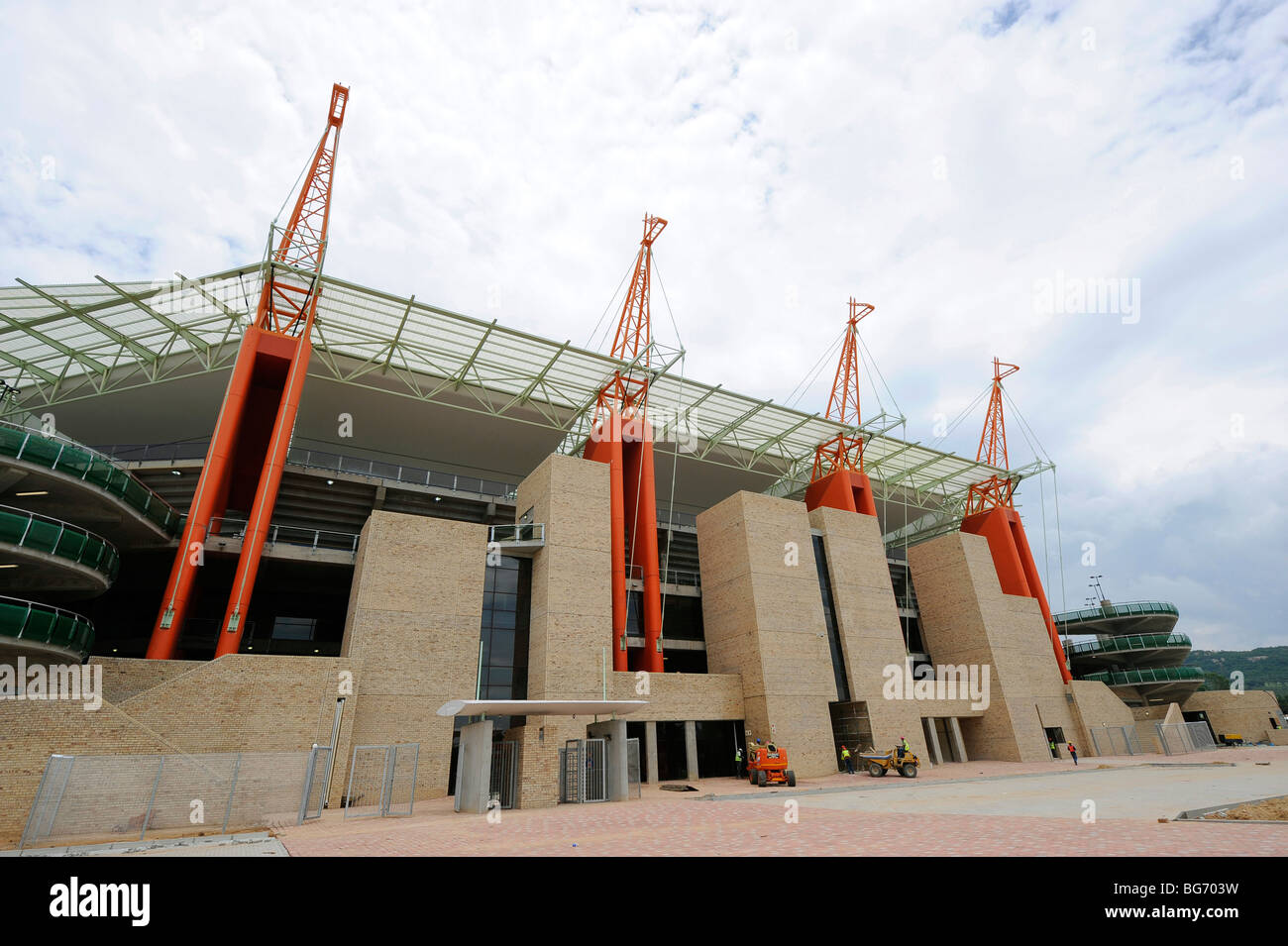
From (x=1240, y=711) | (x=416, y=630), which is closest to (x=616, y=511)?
(x=416, y=630)

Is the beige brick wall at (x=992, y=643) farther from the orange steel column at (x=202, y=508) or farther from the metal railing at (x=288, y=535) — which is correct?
the orange steel column at (x=202, y=508)

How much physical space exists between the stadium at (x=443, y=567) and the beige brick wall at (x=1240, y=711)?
13.7 meters

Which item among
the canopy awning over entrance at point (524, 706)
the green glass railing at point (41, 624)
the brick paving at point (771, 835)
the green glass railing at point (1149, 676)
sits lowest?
the brick paving at point (771, 835)

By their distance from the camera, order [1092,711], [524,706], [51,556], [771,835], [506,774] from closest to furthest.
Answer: [771,835] < [524,706] < [506,774] < [51,556] < [1092,711]

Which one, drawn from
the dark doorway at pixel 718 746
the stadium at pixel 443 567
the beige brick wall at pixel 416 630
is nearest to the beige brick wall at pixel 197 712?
the stadium at pixel 443 567

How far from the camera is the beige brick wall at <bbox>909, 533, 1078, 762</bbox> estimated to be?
3841 cm

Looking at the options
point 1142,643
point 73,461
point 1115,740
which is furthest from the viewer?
point 1142,643

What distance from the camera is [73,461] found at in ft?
76.3

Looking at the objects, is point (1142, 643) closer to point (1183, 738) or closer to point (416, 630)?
point (1183, 738)

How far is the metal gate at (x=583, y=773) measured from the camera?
2034 centimetres

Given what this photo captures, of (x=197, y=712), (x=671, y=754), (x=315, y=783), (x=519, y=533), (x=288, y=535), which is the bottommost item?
(x=315, y=783)

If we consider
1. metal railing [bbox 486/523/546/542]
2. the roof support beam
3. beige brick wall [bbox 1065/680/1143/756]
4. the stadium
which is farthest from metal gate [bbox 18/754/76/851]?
beige brick wall [bbox 1065/680/1143/756]

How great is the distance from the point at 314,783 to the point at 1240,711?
67031mm
